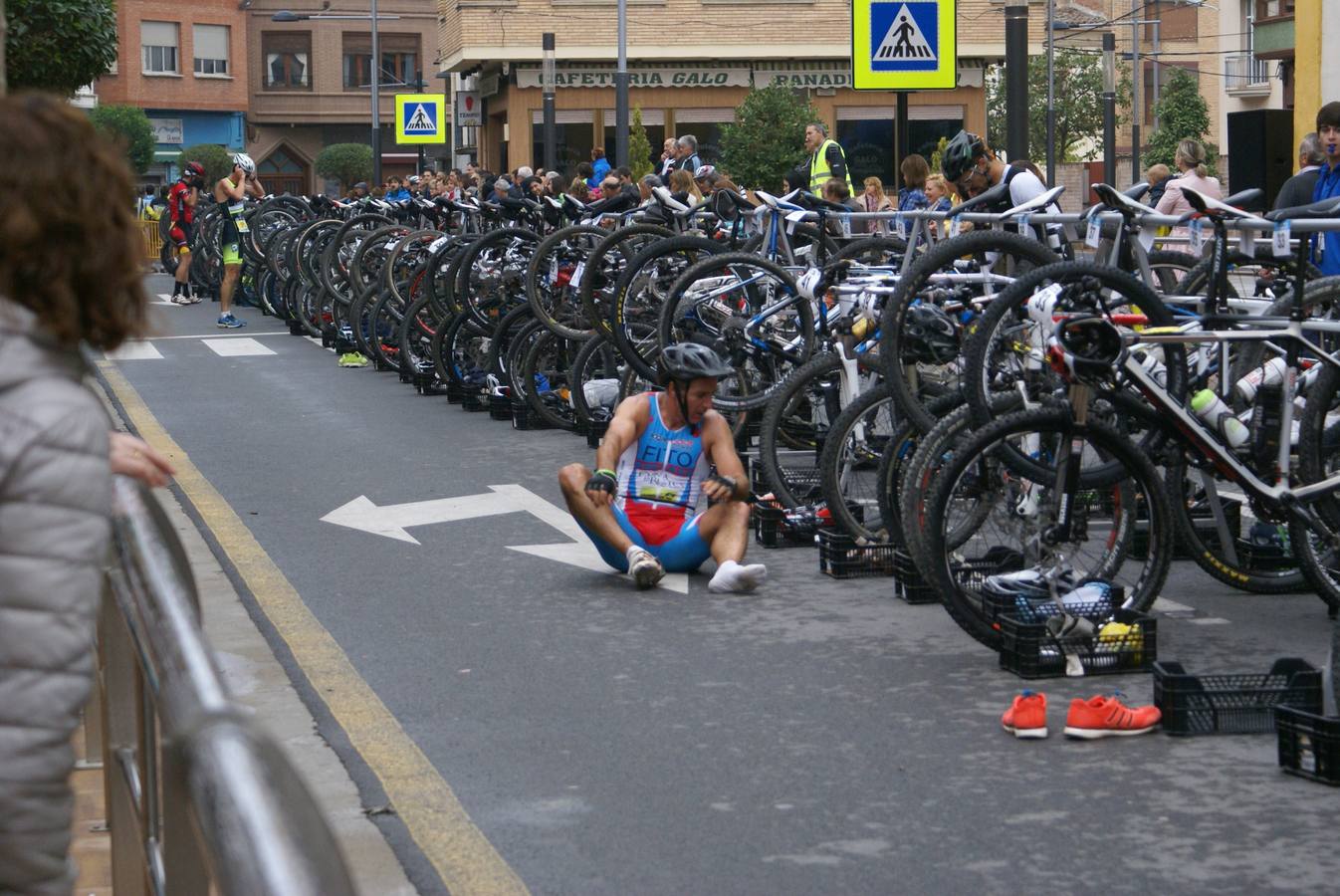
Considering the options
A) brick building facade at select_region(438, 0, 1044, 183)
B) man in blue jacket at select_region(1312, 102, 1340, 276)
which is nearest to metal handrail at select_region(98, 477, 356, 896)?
man in blue jacket at select_region(1312, 102, 1340, 276)

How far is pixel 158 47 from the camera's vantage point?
7088 cm

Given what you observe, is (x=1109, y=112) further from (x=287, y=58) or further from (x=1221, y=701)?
(x=287, y=58)

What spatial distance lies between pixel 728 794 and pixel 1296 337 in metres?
2.97

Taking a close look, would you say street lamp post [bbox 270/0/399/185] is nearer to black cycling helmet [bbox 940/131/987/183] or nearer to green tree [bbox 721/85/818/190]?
green tree [bbox 721/85/818/190]

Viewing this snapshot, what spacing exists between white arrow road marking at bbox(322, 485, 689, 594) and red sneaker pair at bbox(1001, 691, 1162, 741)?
3260mm

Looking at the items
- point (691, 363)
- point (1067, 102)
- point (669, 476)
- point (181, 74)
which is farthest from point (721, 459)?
point (181, 74)

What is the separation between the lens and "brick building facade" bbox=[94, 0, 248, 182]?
69.8 metres

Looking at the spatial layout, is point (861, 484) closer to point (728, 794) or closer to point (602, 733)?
point (602, 733)

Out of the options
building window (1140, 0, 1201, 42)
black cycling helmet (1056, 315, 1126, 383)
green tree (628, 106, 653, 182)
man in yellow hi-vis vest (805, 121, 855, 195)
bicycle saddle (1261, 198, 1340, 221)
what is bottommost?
black cycling helmet (1056, 315, 1126, 383)

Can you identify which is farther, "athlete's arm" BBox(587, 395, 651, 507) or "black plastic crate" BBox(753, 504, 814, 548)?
"black plastic crate" BBox(753, 504, 814, 548)

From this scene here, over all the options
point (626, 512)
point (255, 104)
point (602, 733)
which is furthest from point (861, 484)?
point (255, 104)

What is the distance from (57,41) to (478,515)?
10967mm

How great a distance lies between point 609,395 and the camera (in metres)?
12.9

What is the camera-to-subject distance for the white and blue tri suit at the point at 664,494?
8711 mm
